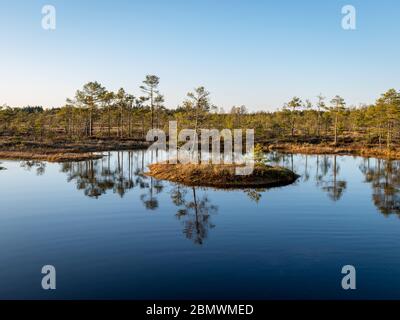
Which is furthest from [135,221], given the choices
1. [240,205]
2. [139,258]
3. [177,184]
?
[177,184]

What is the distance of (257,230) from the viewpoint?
71.9 ft

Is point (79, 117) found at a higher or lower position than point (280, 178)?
higher

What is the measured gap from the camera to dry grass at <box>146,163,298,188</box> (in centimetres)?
3650

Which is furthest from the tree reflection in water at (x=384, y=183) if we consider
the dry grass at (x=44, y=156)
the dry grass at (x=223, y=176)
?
the dry grass at (x=44, y=156)

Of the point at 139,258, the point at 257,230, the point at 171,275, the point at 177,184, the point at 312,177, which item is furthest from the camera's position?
the point at 312,177

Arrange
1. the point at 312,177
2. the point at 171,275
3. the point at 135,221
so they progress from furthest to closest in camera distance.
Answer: the point at 312,177
the point at 135,221
the point at 171,275

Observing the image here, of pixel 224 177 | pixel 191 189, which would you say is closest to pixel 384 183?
pixel 224 177

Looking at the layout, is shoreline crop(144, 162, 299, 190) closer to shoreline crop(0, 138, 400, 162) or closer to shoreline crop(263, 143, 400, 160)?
shoreline crop(0, 138, 400, 162)

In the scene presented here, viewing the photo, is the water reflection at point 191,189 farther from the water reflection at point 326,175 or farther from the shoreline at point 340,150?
the shoreline at point 340,150

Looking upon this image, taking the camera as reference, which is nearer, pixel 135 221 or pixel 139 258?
pixel 139 258

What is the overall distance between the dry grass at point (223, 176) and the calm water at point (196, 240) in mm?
2307

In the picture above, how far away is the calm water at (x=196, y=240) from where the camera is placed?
47.5ft

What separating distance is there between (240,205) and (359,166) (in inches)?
1301

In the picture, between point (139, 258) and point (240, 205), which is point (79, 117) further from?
point (139, 258)
